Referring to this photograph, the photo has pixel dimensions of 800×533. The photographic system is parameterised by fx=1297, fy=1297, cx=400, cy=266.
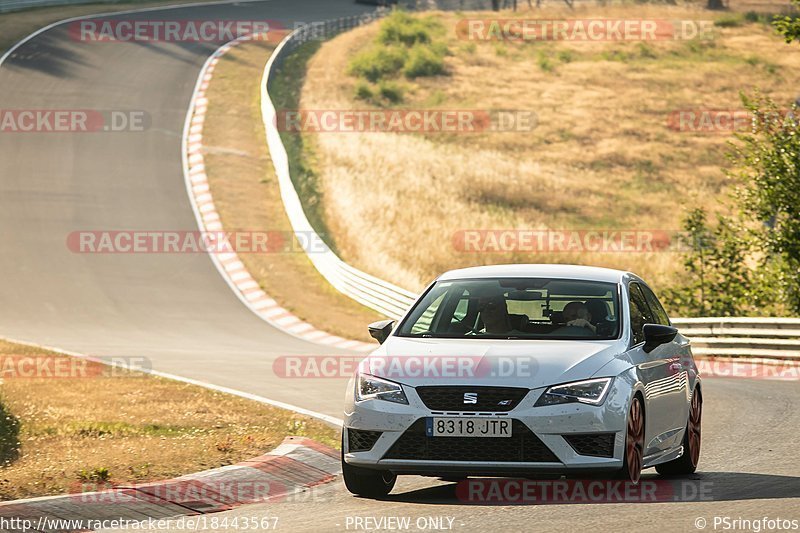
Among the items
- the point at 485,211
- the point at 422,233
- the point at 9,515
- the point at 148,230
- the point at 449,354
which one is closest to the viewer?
the point at 9,515

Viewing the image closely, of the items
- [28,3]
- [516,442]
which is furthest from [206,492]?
[28,3]

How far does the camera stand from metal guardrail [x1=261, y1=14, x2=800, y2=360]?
22.7m

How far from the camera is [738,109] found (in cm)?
5578

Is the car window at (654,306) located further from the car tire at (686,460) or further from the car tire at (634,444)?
the car tire at (634,444)

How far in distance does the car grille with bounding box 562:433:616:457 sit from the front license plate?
44cm

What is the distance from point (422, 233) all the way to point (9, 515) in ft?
95.4

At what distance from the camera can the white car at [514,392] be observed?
27.1ft

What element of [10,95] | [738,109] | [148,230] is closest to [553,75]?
[738,109]

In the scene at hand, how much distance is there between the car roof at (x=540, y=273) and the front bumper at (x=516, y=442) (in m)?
1.63

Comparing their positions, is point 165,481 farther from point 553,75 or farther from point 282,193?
point 553,75

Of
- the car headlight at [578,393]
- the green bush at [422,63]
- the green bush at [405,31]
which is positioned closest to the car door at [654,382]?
the car headlight at [578,393]

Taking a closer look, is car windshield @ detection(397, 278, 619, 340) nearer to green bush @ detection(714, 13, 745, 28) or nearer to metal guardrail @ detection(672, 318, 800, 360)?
metal guardrail @ detection(672, 318, 800, 360)

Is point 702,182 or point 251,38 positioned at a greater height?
point 251,38

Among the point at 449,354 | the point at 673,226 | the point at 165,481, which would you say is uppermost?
the point at 449,354
